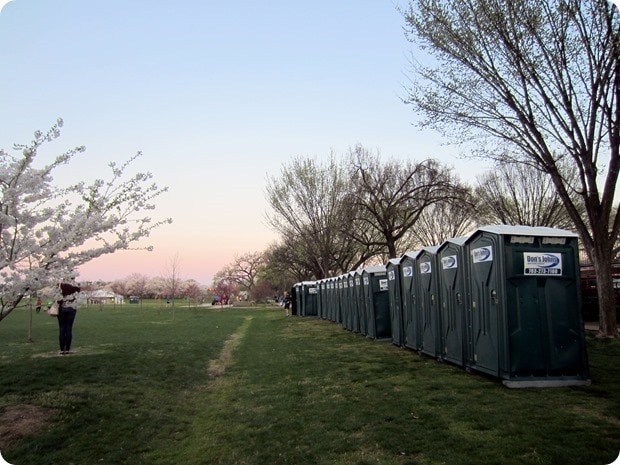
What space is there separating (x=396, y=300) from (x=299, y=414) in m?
6.53

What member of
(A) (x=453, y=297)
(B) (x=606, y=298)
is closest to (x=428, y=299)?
(A) (x=453, y=297)

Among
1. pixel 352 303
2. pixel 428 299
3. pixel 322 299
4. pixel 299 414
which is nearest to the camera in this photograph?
pixel 299 414

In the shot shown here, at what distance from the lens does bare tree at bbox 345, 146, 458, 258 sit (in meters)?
26.5

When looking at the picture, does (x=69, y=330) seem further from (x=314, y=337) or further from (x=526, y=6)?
(x=526, y=6)

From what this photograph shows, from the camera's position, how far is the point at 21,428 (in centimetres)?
575

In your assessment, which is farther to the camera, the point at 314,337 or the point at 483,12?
the point at 314,337

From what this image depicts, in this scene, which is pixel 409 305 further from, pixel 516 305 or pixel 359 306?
pixel 359 306

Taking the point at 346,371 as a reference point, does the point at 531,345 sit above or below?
above

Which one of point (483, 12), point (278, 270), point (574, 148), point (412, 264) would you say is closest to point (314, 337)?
point (412, 264)

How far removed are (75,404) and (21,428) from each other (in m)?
1.12

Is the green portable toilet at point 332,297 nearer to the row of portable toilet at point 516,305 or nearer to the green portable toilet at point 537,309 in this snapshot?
the row of portable toilet at point 516,305

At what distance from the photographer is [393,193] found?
28547 mm

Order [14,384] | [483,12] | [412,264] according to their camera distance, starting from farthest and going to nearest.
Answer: [483,12] → [412,264] → [14,384]

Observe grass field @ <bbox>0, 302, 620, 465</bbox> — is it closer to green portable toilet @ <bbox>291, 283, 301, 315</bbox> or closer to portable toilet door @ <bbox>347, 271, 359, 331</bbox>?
portable toilet door @ <bbox>347, 271, 359, 331</bbox>
